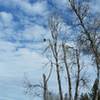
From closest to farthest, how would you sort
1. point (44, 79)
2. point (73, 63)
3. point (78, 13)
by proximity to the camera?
point (78, 13)
point (73, 63)
point (44, 79)

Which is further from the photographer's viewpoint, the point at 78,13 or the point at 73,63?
the point at 73,63

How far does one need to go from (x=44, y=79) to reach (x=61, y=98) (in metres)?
2.99

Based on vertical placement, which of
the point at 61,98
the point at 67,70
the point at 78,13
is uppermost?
the point at 78,13

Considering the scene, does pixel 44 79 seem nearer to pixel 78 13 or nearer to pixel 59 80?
pixel 59 80

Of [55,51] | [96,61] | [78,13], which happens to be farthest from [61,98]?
[78,13]

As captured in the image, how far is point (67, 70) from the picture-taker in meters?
39.9

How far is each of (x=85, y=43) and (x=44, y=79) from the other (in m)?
8.98

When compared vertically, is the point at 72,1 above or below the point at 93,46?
above

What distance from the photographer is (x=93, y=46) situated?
111 feet

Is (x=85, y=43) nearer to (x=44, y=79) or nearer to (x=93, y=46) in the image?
(x=93, y=46)

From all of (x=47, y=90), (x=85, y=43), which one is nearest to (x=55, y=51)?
(x=47, y=90)

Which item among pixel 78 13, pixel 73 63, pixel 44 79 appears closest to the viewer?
pixel 78 13

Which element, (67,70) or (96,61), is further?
(67,70)

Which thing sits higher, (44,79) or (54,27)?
(54,27)
